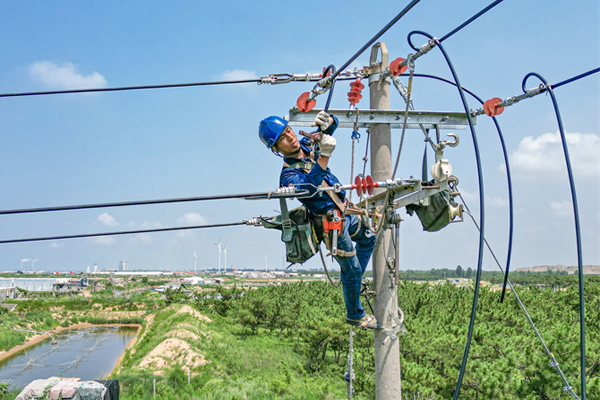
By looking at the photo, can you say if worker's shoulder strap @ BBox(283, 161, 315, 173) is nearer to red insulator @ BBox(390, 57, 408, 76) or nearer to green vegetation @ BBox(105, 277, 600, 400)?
red insulator @ BBox(390, 57, 408, 76)

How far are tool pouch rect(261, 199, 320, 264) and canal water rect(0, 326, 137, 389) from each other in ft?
90.1

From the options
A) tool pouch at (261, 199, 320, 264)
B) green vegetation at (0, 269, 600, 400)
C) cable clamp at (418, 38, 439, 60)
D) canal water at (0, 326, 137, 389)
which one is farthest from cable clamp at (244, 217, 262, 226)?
canal water at (0, 326, 137, 389)

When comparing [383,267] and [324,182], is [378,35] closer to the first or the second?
[324,182]

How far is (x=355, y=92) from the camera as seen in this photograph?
477 cm

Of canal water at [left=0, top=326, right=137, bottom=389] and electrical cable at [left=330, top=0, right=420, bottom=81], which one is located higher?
electrical cable at [left=330, top=0, right=420, bottom=81]

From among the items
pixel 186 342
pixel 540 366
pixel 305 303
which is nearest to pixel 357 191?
pixel 540 366

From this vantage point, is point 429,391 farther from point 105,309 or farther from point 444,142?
point 105,309

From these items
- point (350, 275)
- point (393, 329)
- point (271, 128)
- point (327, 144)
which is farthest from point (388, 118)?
point (393, 329)

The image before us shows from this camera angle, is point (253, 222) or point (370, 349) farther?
point (370, 349)

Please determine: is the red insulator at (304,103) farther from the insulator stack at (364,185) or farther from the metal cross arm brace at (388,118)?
the insulator stack at (364,185)

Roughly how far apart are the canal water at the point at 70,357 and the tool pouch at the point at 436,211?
92.2 ft

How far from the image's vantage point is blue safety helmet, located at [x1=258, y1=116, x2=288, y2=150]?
4285mm

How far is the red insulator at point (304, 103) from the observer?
4.45 m

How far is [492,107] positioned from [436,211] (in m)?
1.28
